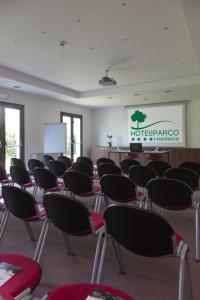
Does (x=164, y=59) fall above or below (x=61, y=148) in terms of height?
above

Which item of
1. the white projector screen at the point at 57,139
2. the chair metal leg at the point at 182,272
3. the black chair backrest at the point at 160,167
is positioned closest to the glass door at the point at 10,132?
the white projector screen at the point at 57,139

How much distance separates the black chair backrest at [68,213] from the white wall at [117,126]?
28.5ft

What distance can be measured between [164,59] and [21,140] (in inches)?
203

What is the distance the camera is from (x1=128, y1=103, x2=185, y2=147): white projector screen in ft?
32.3

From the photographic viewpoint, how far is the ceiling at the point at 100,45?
11.1 ft

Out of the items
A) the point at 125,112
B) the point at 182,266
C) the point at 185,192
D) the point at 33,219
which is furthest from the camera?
the point at 125,112

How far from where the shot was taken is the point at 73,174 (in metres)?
3.50

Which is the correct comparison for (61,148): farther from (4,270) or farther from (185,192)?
(4,270)

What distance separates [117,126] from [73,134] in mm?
2131

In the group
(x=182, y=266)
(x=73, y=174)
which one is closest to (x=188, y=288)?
(x=182, y=266)

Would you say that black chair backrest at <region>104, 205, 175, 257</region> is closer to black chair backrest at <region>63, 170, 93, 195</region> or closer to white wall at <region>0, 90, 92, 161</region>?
black chair backrest at <region>63, 170, 93, 195</region>

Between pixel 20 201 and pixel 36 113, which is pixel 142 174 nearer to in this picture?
pixel 20 201

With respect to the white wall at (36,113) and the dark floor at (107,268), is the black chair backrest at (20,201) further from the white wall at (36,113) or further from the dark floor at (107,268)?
the white wall at (36,113)

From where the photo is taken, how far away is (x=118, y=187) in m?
3.22
